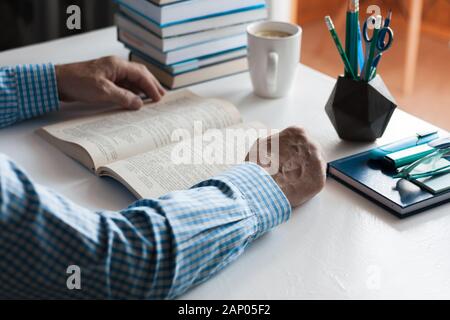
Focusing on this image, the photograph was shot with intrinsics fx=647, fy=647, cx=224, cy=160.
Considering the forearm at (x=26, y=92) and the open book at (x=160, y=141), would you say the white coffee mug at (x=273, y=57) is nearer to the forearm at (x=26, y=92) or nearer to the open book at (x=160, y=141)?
the open book at (x=160, y=141)

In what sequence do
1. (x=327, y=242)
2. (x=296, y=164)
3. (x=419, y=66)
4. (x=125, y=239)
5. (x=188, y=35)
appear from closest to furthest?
(x=125, y=239), (x=327, y=242), (x=296, y=164), (x=188, y=35), (x=419, y=66)

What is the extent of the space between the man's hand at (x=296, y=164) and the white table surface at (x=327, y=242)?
0.03m

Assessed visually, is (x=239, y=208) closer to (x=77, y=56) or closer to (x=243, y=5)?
(x=243, y=5)

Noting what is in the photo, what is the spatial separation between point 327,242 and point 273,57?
1.57ft

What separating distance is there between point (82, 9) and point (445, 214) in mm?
1339

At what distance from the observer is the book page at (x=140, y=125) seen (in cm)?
104

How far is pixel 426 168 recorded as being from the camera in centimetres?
94

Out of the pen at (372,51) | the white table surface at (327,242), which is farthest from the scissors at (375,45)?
the white table surface at (327,242)

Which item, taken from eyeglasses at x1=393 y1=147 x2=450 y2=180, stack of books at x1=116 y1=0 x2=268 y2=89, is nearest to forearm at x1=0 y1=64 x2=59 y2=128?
stack of books at x1=116 y1=0 x2=268 y2=89

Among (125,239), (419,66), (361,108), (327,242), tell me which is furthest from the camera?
(419,66)

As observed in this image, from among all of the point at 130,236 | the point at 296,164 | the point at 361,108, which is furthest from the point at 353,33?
the point at 130,236

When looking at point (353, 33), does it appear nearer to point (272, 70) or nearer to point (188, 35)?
point (272, 70)

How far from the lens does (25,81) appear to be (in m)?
1.17

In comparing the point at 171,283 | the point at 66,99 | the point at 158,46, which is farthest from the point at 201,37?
the point at 171,283
